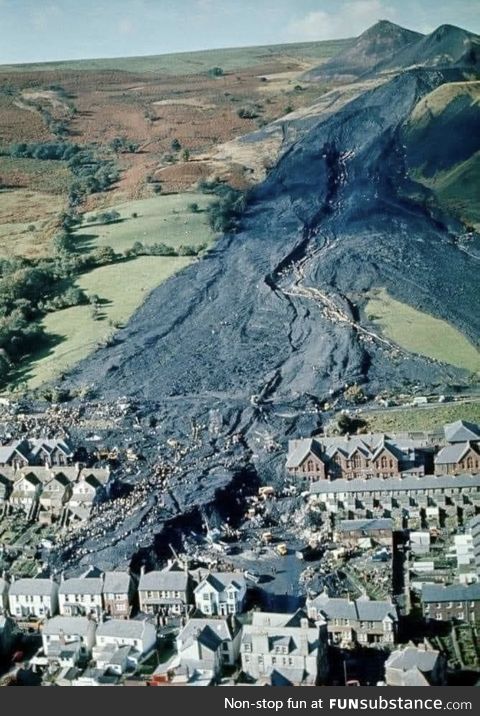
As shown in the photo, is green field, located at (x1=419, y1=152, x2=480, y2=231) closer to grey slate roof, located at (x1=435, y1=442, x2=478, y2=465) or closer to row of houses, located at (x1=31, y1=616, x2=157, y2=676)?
grey slate roof, located at (x1=435, y1=442, x2=478, y2=465)

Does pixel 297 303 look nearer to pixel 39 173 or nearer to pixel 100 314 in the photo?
pixel 100 314

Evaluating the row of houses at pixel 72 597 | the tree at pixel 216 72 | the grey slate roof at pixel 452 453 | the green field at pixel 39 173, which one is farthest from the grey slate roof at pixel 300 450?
the green field at pixel 39 173

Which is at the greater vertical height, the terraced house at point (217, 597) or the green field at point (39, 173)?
the green field at point (39, 173)

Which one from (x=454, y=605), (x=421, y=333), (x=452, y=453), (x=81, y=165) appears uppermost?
(x=81, y=165)

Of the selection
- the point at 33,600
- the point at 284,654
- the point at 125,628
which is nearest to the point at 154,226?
the point at 33,600

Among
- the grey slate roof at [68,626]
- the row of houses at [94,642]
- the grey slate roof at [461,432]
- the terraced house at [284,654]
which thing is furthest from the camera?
the grey slate roof at [461,432]

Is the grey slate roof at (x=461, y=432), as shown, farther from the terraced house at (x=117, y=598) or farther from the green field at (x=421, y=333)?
the terraced house at (x=117, y=598)
